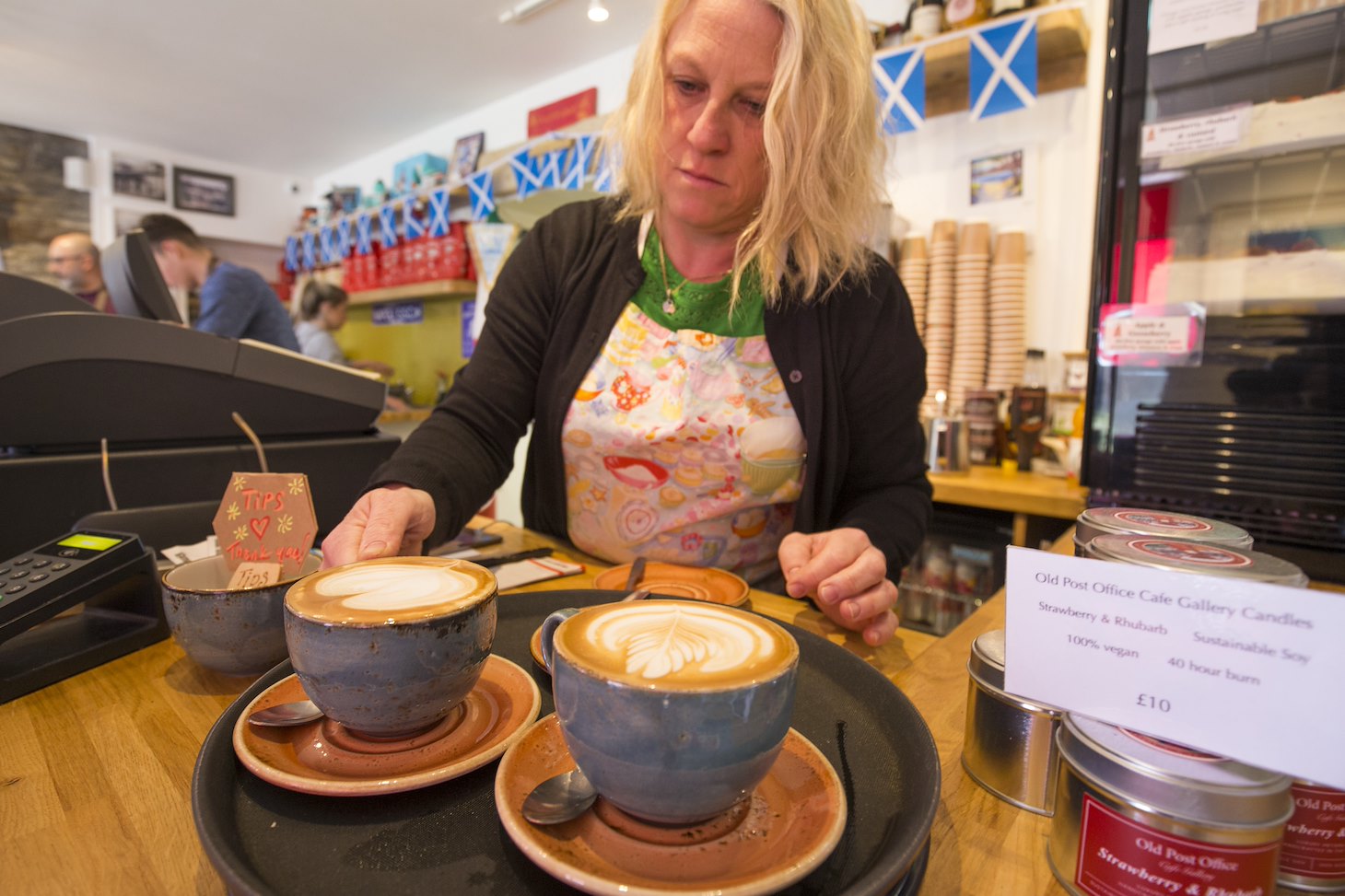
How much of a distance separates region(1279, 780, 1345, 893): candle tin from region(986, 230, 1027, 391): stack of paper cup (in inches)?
86.5

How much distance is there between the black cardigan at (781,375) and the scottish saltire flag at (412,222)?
394cm

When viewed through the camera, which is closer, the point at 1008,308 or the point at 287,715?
the point at 287,715

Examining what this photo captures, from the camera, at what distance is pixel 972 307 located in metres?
2.48

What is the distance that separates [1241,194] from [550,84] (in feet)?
13.0

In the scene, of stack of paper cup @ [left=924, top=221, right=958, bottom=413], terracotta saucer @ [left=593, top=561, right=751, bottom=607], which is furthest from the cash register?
stack of paper cup @ [left=924, top=221, right=958, bottom=413]

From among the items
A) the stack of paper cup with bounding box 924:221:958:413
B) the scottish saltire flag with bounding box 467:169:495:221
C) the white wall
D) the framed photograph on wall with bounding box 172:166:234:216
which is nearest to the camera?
the stack of paper cup with bounding box 924:221:958:413

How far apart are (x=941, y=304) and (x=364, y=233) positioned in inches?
180

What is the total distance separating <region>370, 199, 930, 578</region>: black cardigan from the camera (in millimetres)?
1261

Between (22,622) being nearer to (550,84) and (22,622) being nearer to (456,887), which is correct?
(456,887)

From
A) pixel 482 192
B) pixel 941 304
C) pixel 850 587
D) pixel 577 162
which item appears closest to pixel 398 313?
pixel 482 192

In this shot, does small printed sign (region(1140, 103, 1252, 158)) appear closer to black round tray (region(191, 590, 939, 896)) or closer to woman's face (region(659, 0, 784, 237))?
woman's face (region(659, 0, 784, 237))

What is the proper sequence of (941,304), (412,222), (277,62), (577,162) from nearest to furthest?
1. (941,304)
2. (577,162)
3. (277,62)
4. (412,222)

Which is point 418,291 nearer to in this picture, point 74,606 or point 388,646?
point 74,606

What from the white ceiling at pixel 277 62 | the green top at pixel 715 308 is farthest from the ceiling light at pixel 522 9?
Result: the green top at pixel 715 308
